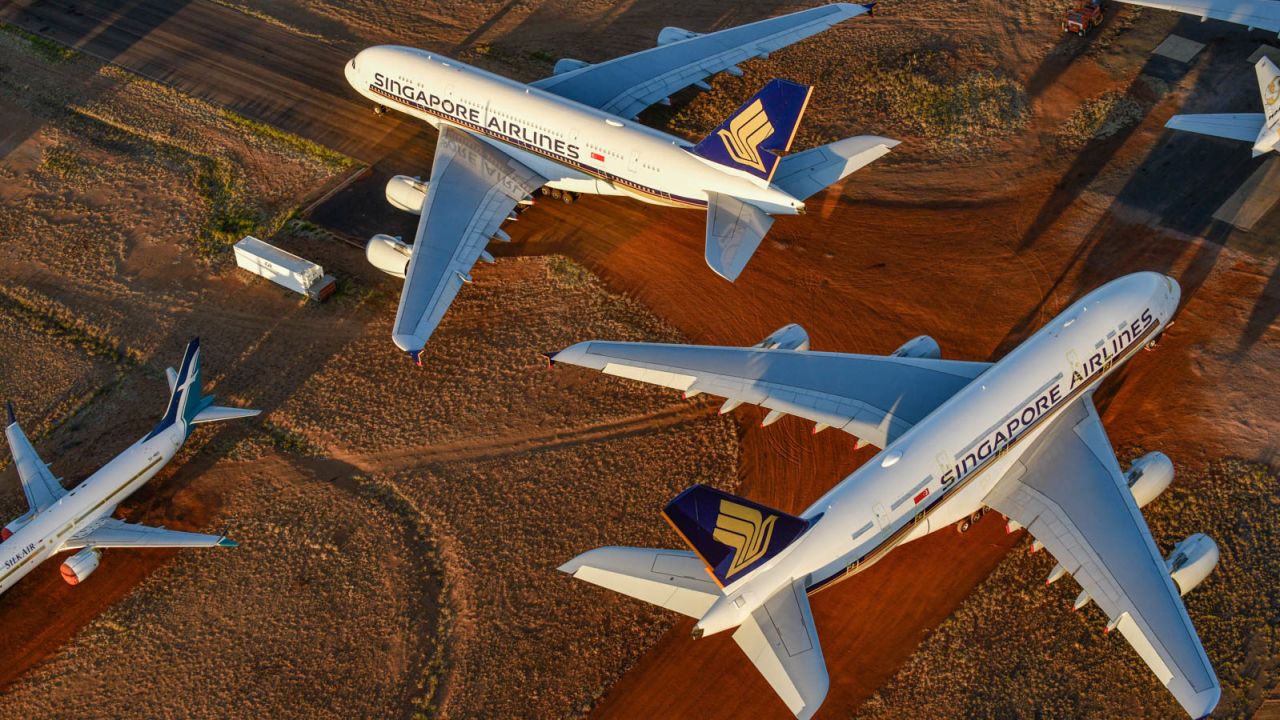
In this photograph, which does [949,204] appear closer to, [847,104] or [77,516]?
[847,104]

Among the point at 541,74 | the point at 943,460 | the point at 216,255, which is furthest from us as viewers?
the point at 541,74

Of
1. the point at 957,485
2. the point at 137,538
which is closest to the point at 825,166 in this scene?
the point at 957,485

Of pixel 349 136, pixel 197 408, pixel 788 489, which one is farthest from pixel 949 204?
pixel 197 408

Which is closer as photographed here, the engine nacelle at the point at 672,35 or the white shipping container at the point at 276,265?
the white shipping container at the point at 276,265

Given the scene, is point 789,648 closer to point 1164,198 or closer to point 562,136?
point 562,136

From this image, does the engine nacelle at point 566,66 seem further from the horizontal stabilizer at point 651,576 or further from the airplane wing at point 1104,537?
the horizontal stabilizer at point 651,576

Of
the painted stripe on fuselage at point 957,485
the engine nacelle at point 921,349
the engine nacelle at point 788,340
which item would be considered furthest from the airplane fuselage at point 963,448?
the engine nacelle at point 788,340
